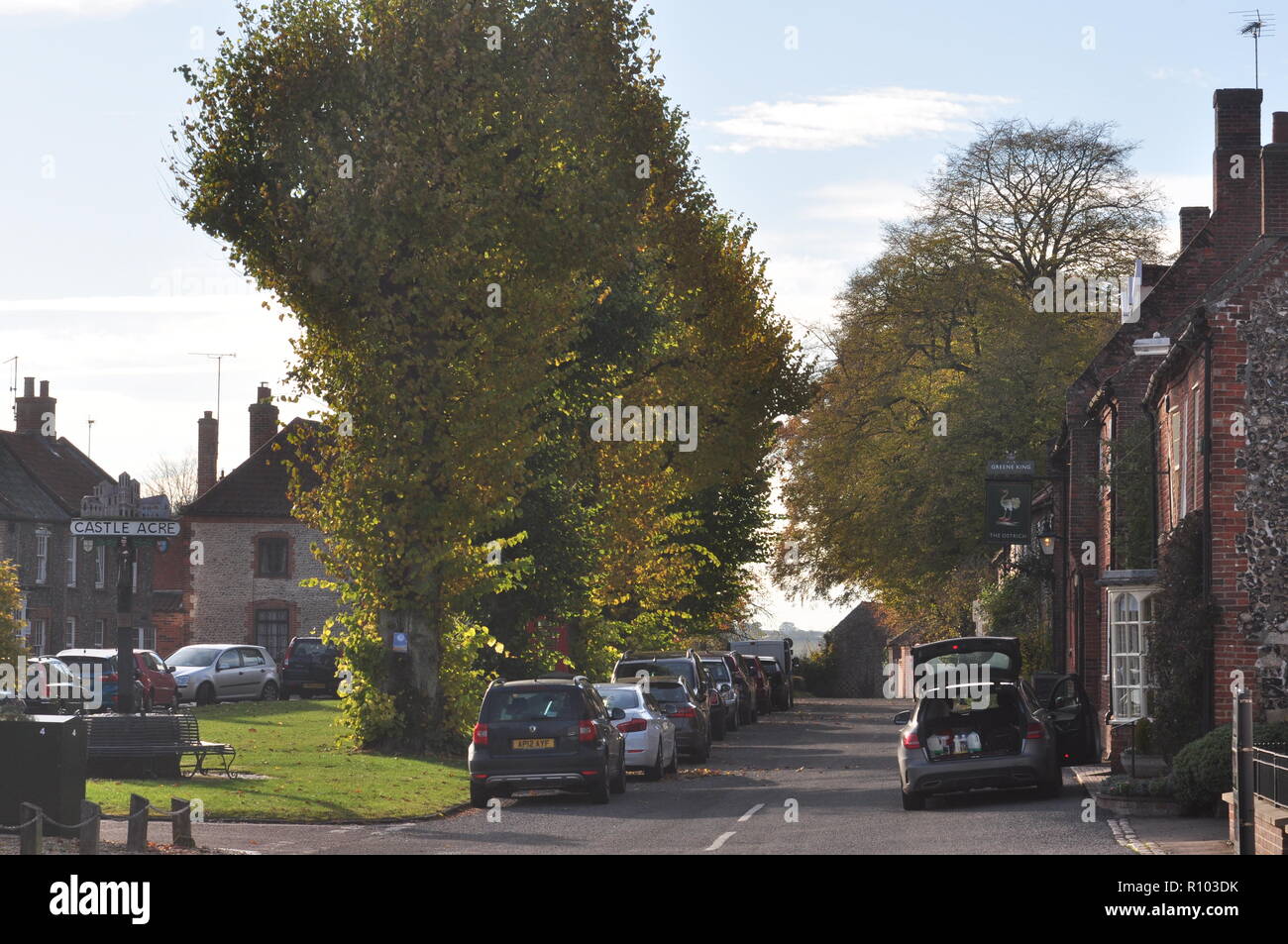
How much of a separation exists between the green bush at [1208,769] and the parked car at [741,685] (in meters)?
22.7

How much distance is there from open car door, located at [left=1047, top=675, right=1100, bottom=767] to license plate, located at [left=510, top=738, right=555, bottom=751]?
9.86 metres

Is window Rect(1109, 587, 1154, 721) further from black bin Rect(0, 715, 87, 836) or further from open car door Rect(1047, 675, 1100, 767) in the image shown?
black bin Rect(0, 715, 87, 836)

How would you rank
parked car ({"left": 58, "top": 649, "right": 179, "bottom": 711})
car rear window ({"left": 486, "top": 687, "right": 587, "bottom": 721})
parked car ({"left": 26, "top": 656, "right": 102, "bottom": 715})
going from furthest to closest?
parked car ({"left": 58, "top": 649, "right": 179, "bottom": 711})
parked car ({"left": 26, "top": 656, "right": 102, "bottom": 715})
car rear window ({"left": 486, "top": 687, "right": 587, "bottom": 721})

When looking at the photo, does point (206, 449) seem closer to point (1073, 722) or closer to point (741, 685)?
point (741, 685)

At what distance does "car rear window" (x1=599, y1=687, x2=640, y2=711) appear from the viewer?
25.3 meters

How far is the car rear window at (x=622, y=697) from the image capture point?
25281 mm

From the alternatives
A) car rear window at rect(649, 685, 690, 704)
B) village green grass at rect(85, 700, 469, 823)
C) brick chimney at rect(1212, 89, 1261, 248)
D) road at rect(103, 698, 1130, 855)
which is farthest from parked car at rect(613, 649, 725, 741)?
brick chimney at rect(1212, 89, 1261, 248)

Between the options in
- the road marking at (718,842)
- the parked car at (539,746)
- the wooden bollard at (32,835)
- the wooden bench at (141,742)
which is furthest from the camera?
the wooden bench at (141,742)

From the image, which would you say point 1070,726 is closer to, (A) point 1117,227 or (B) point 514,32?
(B) point 514,32

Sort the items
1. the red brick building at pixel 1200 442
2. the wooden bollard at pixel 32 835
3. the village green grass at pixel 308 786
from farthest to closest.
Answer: the red brick building at pixel 1200 442, the village green grass at pixel 308 786, the wooden bollard at pixel 32 835

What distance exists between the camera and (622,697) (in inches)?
1008

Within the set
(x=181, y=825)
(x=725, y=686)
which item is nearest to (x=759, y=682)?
(x=725, y=686)

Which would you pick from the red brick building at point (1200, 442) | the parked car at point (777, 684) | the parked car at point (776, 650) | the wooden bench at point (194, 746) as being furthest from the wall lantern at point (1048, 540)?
the wooden bench at point (194, 746)

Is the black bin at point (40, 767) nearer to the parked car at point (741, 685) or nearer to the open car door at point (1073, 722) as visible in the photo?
the open car door at point (1073, 722)
